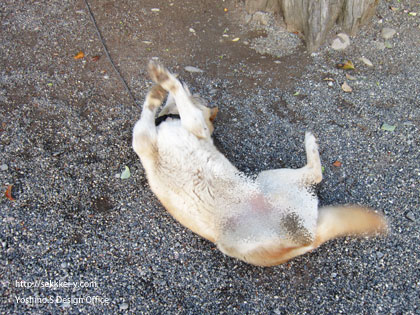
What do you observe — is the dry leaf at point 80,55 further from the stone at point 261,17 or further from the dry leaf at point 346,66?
the dry leaf at point 346,66

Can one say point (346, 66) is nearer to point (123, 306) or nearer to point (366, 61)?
point (366, 61)

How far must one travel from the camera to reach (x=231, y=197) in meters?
2.69

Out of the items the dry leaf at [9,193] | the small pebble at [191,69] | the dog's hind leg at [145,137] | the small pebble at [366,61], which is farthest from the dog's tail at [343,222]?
the dry leaf at [9,193]

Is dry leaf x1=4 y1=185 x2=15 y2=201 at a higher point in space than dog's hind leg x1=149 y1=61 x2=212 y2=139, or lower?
lower

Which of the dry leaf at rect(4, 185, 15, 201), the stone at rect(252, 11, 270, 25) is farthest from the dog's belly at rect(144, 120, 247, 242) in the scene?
the stone at rect(252, 11, 270, 25)

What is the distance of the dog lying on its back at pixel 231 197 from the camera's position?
256cm

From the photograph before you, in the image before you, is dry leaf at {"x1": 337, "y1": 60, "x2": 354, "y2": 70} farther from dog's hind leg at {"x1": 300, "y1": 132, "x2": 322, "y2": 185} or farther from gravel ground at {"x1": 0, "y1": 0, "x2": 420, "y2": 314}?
dog's hind leg at {"x1": 300, "y1": 132, "x2": 322, "y2": 185}

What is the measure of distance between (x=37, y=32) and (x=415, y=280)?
5.22m

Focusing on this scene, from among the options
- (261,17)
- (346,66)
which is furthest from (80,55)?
(346,66)

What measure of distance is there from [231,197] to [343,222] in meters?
0.91

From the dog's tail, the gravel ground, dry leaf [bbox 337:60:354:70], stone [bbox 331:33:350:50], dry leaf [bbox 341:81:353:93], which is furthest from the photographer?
stone [bbox 331:33:350:50]

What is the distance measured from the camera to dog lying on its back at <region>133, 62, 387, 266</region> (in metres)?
2.56

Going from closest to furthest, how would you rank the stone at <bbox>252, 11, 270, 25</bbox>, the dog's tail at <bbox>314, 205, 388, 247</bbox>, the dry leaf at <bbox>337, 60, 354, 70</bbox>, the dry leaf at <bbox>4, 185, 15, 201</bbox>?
the dog's tail at <bbox>314, 205, 388, 247</bbox>, the dry leaf at <bbox>4, 185, 15, 201</bbox>, the dry leaf at <bbox>337, 60, 354, 70</bbox>, the stone at <bbox>252, 11, 270, 25</bbox>

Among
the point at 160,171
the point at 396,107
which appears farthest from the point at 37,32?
the point at 396,107
